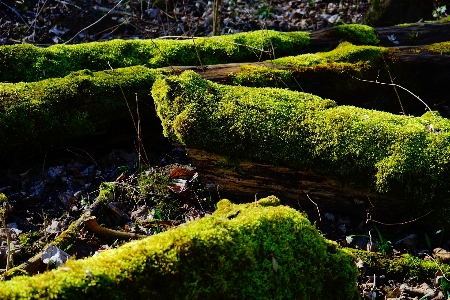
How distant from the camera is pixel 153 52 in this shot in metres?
6.18

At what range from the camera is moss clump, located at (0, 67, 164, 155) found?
4891mm

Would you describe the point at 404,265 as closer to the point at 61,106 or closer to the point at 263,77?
the point at 263,77

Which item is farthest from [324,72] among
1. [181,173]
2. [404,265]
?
[404,265]

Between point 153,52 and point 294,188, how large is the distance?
305 cm

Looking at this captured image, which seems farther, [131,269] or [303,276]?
[303,276]

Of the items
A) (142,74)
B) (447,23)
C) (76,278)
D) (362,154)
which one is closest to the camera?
(76,278)

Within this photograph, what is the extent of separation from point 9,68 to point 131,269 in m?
4.55

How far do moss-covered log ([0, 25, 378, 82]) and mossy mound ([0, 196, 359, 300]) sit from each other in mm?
3466

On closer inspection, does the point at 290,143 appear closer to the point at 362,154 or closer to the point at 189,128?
the point at 362,154

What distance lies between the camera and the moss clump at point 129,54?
572 cm

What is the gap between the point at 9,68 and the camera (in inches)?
224

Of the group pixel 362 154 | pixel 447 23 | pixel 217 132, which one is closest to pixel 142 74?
pixel 217 132

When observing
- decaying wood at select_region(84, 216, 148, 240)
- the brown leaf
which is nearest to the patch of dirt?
the brown leaf

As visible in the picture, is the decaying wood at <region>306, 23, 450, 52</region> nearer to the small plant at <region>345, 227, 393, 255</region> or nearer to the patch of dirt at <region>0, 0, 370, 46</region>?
the patch of dirt at <region>0, 0, 370, 46</region>
